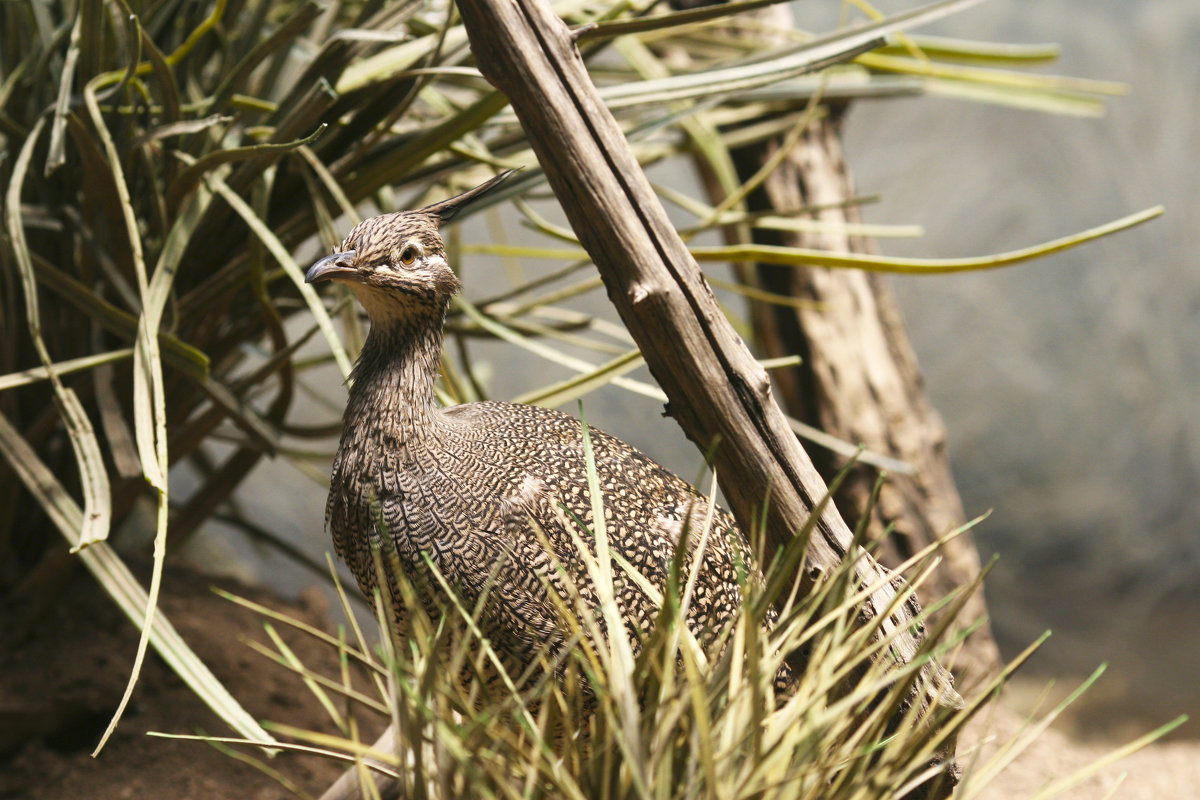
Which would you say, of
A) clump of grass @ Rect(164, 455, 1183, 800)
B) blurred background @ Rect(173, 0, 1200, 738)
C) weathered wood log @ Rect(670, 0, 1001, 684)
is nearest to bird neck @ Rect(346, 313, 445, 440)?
clump of grass @ Rect(164, 455, 1183, 800)

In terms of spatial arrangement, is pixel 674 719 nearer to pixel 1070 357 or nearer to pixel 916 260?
pixel 916 260

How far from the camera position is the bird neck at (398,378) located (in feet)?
3.99

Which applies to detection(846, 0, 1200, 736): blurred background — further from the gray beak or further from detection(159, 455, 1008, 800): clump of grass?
detection(159, 455, 1008, 800): clump of grass

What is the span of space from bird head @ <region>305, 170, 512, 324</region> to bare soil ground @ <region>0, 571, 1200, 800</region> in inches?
38.2

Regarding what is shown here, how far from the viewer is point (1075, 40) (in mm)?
3768

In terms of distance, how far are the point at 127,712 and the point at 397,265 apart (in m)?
1.14

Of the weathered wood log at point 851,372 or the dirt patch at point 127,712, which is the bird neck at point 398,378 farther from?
the weathered wood log at point 851,372

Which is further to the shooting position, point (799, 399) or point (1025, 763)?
point (799, 399)

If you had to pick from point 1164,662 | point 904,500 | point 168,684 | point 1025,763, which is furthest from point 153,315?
point 1164,662

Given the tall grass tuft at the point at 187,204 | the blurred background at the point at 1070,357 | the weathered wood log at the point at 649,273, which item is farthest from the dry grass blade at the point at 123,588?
the blurred background at the point at 1070,357

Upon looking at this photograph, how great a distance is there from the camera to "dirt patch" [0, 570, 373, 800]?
5.33 ft

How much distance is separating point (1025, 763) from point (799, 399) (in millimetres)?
1012

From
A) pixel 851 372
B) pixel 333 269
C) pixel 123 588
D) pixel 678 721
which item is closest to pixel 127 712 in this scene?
pixel 123 588

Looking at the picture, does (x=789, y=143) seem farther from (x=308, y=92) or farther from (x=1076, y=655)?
(x=1076, y=655)
